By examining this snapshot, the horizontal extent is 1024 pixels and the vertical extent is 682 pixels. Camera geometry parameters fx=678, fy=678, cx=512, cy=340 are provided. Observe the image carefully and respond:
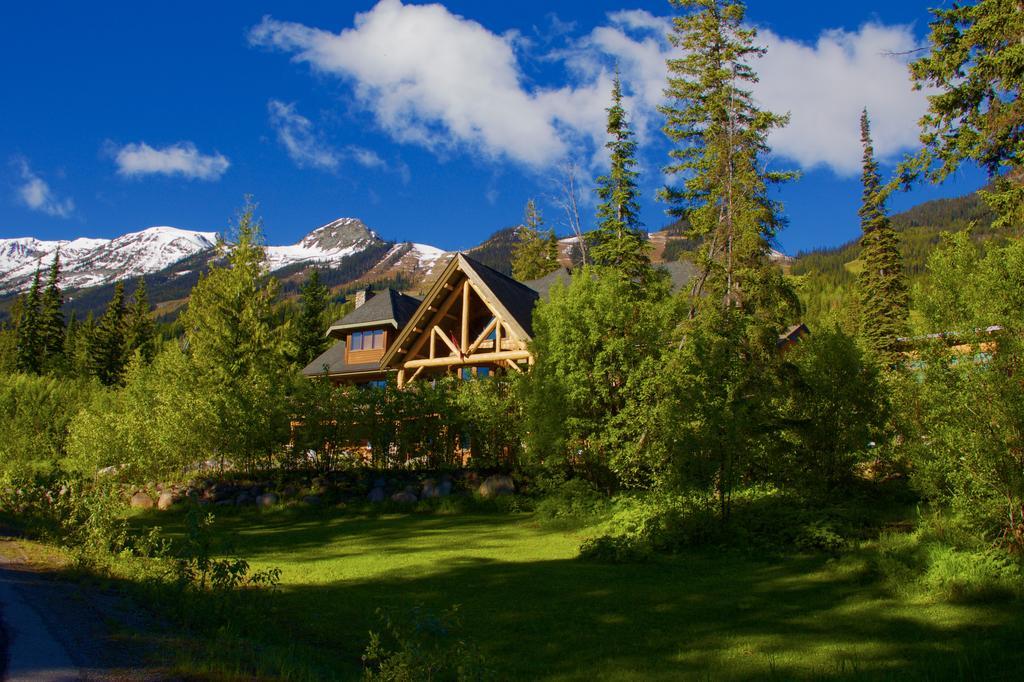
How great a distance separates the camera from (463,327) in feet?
88.1

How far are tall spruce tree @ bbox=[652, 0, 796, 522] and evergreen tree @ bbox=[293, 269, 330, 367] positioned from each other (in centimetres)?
3496

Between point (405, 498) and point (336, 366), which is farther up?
point (336, 366)

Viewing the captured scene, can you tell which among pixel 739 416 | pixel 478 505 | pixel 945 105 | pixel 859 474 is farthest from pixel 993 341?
pixel 478 505

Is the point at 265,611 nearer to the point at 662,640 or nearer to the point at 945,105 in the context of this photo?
the point at 662,640

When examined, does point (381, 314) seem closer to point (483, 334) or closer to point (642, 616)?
point (483, 334)

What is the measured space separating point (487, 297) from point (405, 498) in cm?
1035

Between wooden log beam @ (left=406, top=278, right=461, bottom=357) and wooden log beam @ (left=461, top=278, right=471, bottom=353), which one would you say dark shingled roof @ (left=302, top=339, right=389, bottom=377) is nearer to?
wooden log beam @ (left=406, top=278, right=461, bottom=357)

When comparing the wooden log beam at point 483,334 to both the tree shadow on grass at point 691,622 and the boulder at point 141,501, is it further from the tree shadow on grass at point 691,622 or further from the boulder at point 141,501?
the tree shadow on grass at point 691,622

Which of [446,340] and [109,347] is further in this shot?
[109,347]

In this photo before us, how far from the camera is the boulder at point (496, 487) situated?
17.6 meters

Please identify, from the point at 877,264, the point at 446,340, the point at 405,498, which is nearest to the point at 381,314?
the point at 446,340

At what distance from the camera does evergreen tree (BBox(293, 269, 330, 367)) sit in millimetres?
50969

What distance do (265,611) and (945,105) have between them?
17562mm

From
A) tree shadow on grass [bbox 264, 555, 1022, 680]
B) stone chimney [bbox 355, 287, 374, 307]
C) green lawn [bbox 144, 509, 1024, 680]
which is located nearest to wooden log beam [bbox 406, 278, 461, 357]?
green lawn [bbox 144, 509, 1024, 680]
